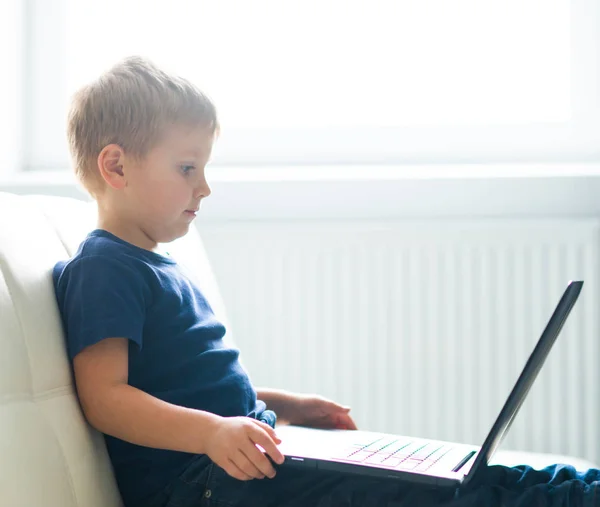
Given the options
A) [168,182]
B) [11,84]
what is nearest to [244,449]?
[168,182]

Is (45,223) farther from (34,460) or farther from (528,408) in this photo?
(528,408)

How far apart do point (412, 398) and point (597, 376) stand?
41 cm

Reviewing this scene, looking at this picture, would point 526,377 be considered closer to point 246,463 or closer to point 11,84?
point 246,463

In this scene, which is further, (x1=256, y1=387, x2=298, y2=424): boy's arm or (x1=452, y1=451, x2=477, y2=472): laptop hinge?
(x1=256, y1=387, x2=298, y2=424): boy's arm

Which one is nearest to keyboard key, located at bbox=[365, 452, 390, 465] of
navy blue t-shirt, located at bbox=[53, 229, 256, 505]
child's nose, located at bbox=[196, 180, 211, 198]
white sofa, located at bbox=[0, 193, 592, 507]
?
navy blue t-shirt, located at bbox=[53, 229, 256, 505]

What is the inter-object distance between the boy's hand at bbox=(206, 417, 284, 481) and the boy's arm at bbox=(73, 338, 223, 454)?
0.02m

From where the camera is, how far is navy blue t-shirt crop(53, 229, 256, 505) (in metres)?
0.98

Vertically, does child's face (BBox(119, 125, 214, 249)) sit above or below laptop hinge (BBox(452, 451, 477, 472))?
above

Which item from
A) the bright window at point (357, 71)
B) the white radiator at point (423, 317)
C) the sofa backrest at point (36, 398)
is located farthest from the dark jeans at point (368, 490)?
the bright window at point (357, 71)

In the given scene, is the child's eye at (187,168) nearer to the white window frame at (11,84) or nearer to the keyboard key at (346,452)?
the keyboard key at (346,452)

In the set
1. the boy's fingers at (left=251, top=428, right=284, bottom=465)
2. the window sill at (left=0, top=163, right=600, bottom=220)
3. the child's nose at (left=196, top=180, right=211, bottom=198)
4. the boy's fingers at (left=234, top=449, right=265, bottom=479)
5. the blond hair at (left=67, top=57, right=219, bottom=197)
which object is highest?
the blond hair at (left=67, top=57, right=219, bottom=197)

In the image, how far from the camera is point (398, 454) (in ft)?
3.28

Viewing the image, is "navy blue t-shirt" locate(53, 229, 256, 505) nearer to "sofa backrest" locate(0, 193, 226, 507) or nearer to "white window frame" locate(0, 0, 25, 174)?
"sofa backrest" locate(0, 193, 226, 507)

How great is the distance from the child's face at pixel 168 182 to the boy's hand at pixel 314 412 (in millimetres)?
368
